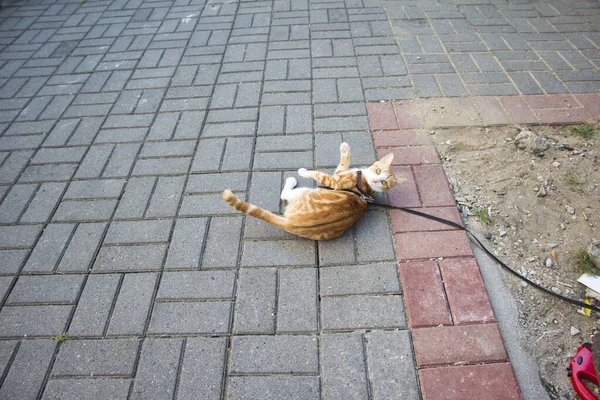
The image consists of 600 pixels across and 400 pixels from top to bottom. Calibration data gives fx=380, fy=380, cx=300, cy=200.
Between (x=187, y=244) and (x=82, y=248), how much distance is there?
694mm

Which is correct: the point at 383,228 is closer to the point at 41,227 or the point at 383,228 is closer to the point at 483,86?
the point at 483,86

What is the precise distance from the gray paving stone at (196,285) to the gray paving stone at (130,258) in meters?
0.15

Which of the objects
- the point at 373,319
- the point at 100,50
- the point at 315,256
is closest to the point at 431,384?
the point at 373,319

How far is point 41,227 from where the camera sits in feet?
8.66

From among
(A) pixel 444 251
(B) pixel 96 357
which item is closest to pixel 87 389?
(B) pixel 96 357

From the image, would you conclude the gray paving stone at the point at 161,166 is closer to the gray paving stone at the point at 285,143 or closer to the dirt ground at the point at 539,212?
the gray paving stone at the point at 285,143

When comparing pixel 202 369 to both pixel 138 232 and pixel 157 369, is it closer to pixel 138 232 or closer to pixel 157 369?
pixel 157 369

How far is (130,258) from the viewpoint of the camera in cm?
241

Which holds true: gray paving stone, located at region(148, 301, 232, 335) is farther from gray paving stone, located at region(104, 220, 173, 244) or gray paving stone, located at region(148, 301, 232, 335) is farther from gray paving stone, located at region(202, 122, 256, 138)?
gray paving stone, located at region(202, 122, 256, 138)

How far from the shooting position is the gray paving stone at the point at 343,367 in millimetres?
1836

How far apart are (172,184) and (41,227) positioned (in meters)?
0.92

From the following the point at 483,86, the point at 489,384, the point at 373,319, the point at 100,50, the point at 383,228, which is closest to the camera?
the point at 489,384

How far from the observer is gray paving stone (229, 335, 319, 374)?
192 cm

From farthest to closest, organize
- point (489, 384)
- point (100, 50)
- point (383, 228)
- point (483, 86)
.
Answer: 1. point (100, 50)
2. point (483, 86)
3. point (383, 228)
4. point (489, 384)
